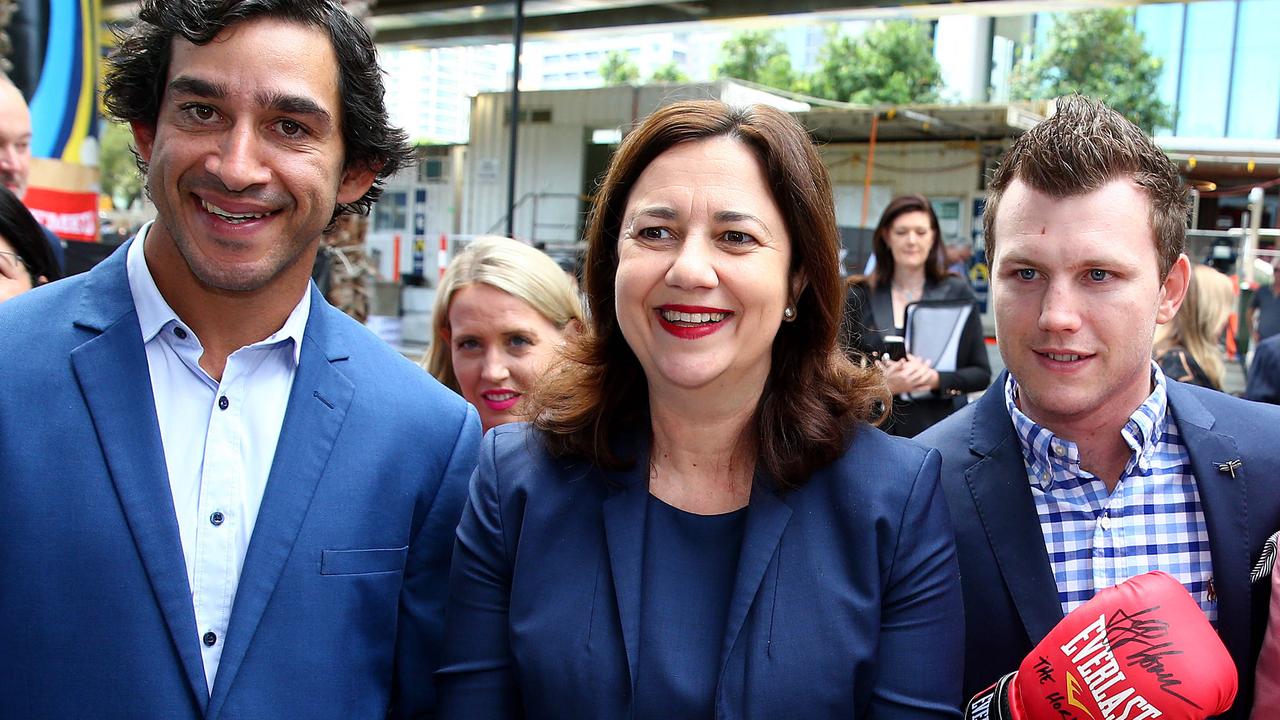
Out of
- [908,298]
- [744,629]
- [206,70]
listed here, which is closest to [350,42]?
[206,70]

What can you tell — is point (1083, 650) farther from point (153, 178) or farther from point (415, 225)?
point (415, 225)

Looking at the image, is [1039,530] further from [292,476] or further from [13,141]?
[13,141]

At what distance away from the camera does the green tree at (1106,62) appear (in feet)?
93.2

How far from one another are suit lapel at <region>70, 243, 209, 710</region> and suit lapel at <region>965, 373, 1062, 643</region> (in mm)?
1443

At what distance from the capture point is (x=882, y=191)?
12.6 m

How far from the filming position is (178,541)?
5.66 feet

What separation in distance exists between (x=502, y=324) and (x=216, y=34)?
1357 mm

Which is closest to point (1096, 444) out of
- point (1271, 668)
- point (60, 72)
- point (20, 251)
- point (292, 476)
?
point (1271, 668)

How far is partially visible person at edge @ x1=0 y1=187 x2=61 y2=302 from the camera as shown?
9.30 feet

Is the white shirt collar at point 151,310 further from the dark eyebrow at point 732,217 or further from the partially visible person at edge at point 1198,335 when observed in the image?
the partially visible person at edge at point 1198,335

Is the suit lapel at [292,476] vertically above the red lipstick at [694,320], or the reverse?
the red lipstick at [694,320]

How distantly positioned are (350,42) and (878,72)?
3142 cm

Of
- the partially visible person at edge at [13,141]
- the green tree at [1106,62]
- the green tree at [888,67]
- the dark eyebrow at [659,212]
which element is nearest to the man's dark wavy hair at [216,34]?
the dark eyebrow at [659,212]

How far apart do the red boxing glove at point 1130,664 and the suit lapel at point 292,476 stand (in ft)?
4.09
